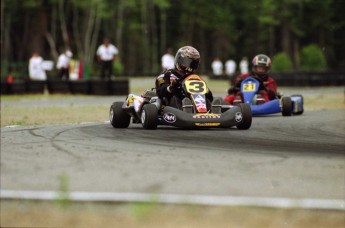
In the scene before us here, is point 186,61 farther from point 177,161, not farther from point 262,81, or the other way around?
point 262,81

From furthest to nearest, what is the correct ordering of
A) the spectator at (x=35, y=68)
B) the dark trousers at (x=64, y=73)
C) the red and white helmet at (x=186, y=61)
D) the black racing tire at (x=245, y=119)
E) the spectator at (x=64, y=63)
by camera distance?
the dark trousers at (x=64, y=73)
the spectator at (x=64, y=63)
the spectator at (x=35, y=68)
the red and white helmet at (x=186, y=61)
the black racing tire at (x=245, y=119)

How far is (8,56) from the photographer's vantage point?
77188 millimetres

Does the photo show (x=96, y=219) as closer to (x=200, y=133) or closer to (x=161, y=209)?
(x=161, y=209)

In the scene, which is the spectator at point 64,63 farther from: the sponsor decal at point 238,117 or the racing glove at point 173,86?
the sponsor decal at point 238,117

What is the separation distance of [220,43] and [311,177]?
300 feet

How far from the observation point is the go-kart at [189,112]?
1184cm

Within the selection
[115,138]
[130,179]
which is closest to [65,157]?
[130,179]

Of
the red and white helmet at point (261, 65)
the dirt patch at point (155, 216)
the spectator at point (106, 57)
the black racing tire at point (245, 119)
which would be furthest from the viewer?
the spectator at point (106, 57)

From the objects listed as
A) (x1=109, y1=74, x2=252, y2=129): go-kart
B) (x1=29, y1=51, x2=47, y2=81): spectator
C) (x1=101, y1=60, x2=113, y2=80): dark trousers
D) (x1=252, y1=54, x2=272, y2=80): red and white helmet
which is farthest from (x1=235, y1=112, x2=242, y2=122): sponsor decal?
(x1=29, y1=51, x2=47, y2=81): spectator

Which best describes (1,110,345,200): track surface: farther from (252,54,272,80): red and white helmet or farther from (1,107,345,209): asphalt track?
(252,54,272,80): red and white helmet

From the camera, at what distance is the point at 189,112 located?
1216 centimetres

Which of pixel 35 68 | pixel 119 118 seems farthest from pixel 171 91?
pixel 35 68

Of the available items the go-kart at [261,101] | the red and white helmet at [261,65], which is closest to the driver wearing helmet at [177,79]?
the go-kart at [261,101]

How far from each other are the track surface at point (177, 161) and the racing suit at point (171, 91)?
619 mm
